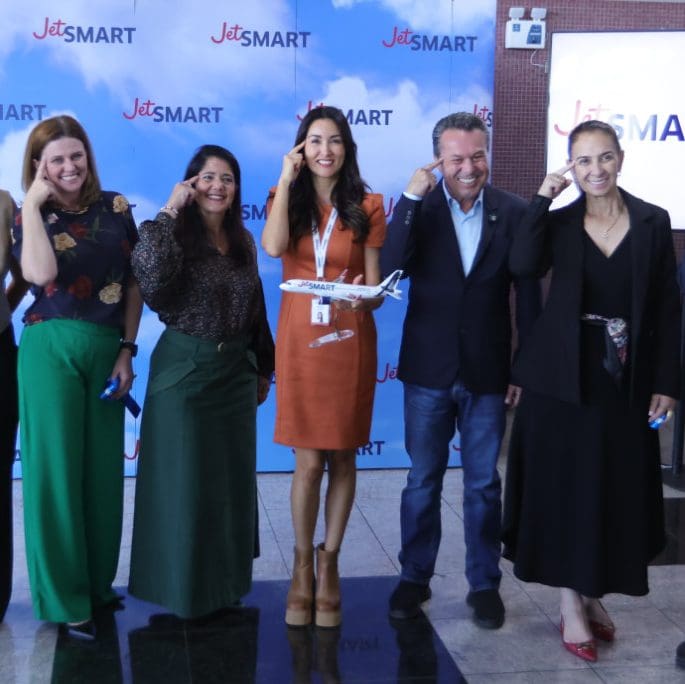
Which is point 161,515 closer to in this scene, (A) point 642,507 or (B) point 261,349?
(B) point 261,349

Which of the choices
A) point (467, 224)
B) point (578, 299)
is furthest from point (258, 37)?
point (578, 299)

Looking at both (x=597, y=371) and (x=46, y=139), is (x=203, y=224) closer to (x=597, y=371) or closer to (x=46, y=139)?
(x=46, y=139)

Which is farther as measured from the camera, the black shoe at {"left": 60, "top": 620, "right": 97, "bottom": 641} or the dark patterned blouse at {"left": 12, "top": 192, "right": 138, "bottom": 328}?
the black shoe at {"left": 60, "top": 620, "right": 97, "bottom": 641}

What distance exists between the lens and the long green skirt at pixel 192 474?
3.16 meters

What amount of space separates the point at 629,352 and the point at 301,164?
116 cm

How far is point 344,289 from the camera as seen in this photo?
299cm

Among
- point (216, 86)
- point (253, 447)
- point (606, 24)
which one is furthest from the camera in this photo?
point (606, 24)

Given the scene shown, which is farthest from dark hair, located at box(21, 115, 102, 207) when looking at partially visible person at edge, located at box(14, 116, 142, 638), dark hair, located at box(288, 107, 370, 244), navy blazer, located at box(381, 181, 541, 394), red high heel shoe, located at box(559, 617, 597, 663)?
red high heel shoe, located at box(559, 617, 597, 663)

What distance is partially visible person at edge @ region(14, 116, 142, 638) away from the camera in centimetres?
306

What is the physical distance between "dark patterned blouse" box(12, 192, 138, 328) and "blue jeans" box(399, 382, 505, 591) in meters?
1.04

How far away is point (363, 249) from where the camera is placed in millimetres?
3170

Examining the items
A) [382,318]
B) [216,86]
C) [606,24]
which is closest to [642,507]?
[382,318]

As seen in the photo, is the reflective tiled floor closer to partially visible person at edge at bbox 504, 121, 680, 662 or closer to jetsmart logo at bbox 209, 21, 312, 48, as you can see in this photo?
partially visible person at edge at bbox 504, 121, 680, 662

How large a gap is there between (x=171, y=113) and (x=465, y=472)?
2664 millimetres
